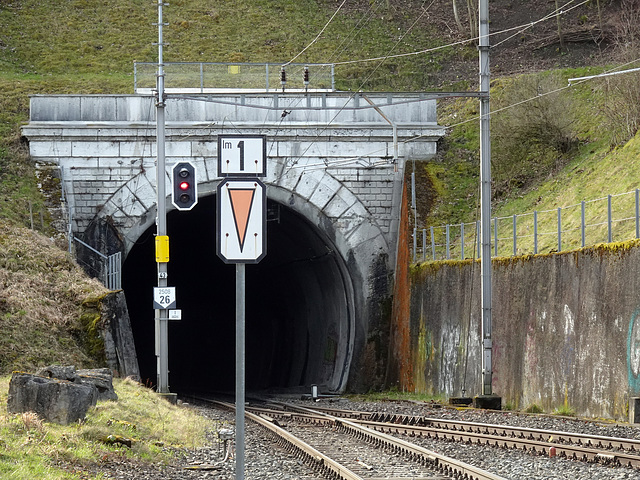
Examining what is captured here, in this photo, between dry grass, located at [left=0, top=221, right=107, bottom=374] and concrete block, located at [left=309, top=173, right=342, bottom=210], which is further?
concrete block, located at [left=309, top=173, right=342, bottom=210]

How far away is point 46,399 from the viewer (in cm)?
1313

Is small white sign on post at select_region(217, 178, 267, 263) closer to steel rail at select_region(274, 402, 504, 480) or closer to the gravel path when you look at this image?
steel rail at select_region(274, 402, 504, 480)

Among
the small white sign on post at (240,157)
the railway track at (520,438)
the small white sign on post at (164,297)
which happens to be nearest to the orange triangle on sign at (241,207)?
the small white sign on post at (240,157)

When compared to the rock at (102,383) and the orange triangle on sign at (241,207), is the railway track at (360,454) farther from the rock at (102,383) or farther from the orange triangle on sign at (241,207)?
the orange triangle on sign at (241,207)

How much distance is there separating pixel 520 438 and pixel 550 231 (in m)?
10.5

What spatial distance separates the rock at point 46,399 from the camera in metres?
13.1

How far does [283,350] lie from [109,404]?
25.1 meters

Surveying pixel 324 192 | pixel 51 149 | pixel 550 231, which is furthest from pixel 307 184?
pixel 550 231

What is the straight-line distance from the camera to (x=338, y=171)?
101ft

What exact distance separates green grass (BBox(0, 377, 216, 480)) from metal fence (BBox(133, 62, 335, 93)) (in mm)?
15781

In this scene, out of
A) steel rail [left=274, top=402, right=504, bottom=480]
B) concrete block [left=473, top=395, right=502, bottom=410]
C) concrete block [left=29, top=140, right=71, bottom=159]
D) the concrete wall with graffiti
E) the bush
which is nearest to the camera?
steel rail [left=274, top=402, right=504, bottom=480]

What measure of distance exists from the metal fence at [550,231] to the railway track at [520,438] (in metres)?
4.56

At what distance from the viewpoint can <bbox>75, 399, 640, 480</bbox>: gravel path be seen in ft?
37.5

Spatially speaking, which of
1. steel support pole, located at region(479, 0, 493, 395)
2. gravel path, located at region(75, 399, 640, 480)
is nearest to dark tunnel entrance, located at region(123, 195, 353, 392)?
steel support pole, located at region(479, 0, 493, 395)
